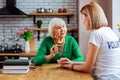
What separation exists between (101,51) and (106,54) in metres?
0.06

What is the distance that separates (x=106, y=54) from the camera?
2113 millimetres

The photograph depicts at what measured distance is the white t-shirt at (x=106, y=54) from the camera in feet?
6.81

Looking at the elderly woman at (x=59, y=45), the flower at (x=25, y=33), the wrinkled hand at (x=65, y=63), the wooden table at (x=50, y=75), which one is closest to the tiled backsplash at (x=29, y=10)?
the flower at (x=25, y=33)

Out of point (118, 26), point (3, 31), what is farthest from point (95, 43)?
point (3, 31)

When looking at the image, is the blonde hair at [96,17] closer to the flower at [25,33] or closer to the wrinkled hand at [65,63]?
the wrinkled hand at [65,63]

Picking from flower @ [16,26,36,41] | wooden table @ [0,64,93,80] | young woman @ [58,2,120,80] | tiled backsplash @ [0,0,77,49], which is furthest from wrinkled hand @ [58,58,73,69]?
tiled backsplash @ [0,0,77,49]

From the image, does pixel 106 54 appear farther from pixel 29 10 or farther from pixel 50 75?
pixel 29 10

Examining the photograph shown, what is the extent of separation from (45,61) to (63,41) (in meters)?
0.43

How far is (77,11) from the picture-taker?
16.0ft

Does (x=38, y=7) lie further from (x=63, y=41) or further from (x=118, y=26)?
(x=63, y=41)

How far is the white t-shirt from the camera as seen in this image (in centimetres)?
207

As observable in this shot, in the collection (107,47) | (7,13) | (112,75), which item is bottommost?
(112,75)

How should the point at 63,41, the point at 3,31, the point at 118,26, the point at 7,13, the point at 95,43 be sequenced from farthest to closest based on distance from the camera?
the point at 3,31, the point at 7,13, the point at 118,26, the point at 63,41, the point at 95,43

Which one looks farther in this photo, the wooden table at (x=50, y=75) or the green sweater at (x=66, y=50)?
the green sweater at (x=66, y=50)
